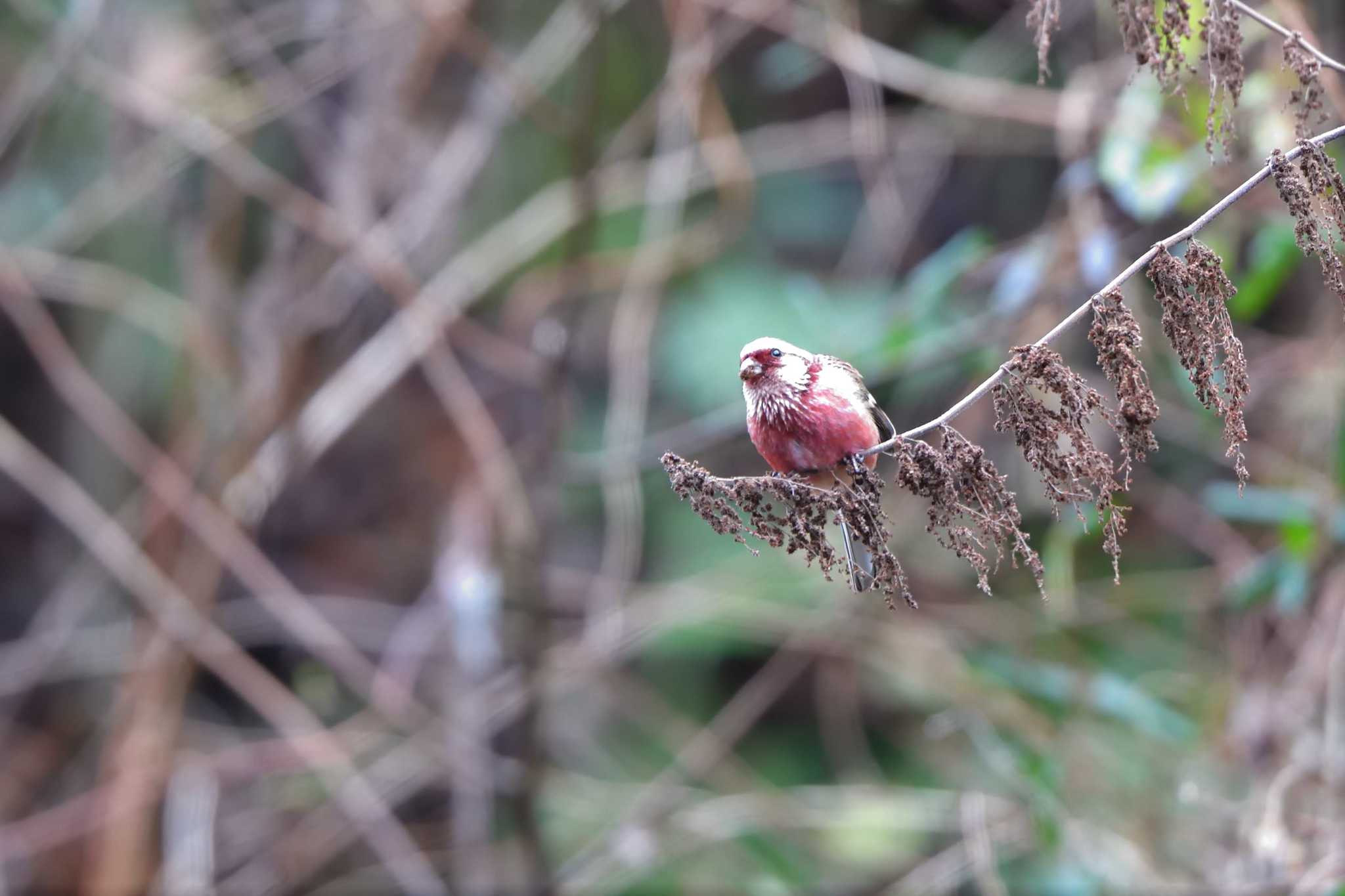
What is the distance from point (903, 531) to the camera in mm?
4957

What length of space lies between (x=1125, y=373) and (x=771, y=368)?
81cm

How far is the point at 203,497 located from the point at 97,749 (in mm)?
1419

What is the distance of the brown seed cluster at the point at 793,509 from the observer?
5.22ft

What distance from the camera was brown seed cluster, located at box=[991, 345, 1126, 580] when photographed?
5.00 feet

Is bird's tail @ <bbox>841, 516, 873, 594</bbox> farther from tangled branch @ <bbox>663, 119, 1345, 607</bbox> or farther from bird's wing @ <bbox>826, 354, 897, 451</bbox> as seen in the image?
bird's wing @ <bbox>826, 354, 897, 451</bbox>

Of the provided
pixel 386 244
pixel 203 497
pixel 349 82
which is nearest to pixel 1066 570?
pixel 386 244

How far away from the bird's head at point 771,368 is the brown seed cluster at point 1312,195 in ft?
2.81

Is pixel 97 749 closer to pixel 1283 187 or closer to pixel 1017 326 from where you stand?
pixel 1017 326

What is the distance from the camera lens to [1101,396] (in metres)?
1.58

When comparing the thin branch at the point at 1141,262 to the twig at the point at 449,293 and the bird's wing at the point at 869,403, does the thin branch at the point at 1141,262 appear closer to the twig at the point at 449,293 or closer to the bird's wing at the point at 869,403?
the bird's wing at the point at 869,403

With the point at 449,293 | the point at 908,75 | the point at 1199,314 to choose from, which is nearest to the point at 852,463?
the point at 1199,314

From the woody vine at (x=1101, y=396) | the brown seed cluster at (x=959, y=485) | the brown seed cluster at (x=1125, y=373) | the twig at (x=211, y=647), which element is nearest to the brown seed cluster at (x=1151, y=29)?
the woody vine at (x=1101, y=396)

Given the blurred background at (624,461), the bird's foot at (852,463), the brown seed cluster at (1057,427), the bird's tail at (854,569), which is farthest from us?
the blurred background at (624,461)

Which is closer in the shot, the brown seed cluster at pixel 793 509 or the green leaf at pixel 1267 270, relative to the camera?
the brown seed cluster at pixel 793 509
